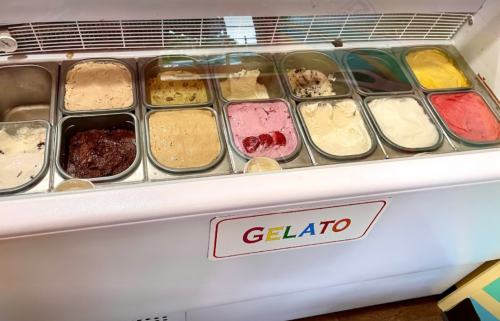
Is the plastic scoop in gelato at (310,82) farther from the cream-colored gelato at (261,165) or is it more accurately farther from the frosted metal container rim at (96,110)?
the frosted metal container rim at (96,110)

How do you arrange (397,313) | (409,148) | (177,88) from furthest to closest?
(397,313), (177,88), (409,148)

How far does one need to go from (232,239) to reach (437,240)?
32.0 inches

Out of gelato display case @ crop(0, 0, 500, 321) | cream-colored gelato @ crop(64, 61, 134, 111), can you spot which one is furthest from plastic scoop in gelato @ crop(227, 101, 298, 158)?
cream-colored gelato @ crop(64, 61, 134, 111)

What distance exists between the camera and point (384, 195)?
1092 millimetres

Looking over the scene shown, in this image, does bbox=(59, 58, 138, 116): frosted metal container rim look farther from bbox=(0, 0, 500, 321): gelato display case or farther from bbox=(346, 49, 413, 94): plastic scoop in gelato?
bbox=(346, 49, 413, 94): plastic scoop in gelato

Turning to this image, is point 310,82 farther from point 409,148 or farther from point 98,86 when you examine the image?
point 98,86

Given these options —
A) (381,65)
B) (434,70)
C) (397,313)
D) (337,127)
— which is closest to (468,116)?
(434,70)

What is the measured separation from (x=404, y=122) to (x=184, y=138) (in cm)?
80

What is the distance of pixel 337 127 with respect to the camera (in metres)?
1.45

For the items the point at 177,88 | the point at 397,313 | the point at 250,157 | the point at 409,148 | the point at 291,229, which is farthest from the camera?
the point at 397,313

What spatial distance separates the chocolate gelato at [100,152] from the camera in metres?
1.23

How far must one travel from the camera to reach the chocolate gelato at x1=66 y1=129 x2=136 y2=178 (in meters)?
1.23

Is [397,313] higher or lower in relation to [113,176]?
lower

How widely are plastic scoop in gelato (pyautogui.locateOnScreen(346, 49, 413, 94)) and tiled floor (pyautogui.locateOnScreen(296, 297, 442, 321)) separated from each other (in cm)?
123
